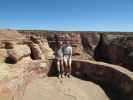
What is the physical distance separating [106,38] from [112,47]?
18.2 ft

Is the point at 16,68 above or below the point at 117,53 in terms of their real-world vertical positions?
above

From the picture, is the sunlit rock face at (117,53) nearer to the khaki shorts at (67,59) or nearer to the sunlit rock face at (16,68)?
the sunlit rock face at (16,68)

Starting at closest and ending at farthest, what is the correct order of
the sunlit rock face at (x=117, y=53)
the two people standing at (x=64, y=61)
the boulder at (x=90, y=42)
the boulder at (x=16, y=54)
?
the two people standing at (x=64, y=61) < the boulder at (x=16, y=54) < the sunlit rock face at (x=117, y=53) < the boulder at (x=90, y=42)

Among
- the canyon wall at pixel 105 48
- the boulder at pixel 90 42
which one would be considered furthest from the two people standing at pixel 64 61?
the boulder at pixel 90 42

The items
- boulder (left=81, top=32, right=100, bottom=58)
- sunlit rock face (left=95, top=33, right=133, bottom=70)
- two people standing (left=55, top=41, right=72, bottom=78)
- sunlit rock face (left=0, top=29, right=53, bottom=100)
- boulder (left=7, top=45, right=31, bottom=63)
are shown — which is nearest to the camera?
sunlit rock face (left=0, top=29, right=53, bottom=100)

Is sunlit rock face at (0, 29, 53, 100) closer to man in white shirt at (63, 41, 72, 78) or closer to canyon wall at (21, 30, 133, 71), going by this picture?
man in white shirt at (63, 41, 72, 78)

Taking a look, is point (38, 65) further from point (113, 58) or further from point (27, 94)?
point (113, 58)

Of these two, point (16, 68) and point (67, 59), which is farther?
point (67, 59)

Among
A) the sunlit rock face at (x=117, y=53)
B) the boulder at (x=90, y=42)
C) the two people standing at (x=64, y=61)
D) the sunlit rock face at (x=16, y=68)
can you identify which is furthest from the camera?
the boulder at (x=90, y=42)

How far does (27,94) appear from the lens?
449 cm

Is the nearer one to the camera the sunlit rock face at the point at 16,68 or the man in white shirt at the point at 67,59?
the sunlit rock face at the point at 16,68

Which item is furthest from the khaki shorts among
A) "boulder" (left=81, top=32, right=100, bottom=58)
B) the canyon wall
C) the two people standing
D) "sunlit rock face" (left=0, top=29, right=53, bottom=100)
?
"boulder" (left=81, top=32, right=100, bottom=58)

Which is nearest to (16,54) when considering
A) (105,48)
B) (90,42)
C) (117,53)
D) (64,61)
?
(64,61)

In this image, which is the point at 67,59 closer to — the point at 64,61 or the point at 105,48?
the point at 64,61
